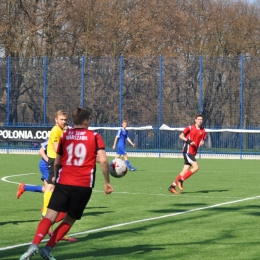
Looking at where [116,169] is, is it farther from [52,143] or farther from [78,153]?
[78,153]

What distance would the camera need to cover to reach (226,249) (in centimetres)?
890

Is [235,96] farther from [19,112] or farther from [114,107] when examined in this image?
[19,112]

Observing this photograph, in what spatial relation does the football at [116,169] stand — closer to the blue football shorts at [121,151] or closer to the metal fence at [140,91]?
the blue football shorts at [121,151]

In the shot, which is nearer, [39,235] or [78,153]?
[39,235]

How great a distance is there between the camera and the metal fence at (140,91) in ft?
124

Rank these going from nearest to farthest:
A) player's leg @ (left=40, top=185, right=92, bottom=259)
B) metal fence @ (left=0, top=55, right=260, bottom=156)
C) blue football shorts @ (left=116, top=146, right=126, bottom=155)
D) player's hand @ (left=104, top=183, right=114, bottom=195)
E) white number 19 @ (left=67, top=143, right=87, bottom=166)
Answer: player's leg @ (left=40, top=185, right=92, bottom=259) < white number 19 @ (left=67, top=143, right=87, bottom=166) < player's hand @ (left=104, top=183, right=114, bottom=195) < blue football shorts @ (left=116, top=146, right=126, bottom=155) < metal fence @ (left=0, top=55, right=260, bottom=156)

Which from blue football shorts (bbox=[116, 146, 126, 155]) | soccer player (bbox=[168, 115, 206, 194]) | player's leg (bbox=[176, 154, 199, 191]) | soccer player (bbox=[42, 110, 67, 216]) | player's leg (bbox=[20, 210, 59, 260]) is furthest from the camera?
blue football shorts (bbox=[116, 146, 126, 155])

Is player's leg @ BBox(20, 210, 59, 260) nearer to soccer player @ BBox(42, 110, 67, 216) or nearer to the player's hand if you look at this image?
the player's hand

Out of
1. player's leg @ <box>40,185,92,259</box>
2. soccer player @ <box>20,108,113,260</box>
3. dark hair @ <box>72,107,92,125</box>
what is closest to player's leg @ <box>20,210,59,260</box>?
soccer player @ <box>20,108,113,260</box>

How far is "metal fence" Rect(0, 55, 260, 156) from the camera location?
37.7m

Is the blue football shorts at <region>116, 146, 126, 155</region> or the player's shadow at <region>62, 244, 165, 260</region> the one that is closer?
the player's shadow at <region>62, 244, 165, 260</region>

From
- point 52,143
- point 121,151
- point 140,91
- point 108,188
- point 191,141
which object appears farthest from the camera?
point 140,91

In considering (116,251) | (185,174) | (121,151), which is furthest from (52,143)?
(121,151)

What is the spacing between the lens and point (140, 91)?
1550 inches
